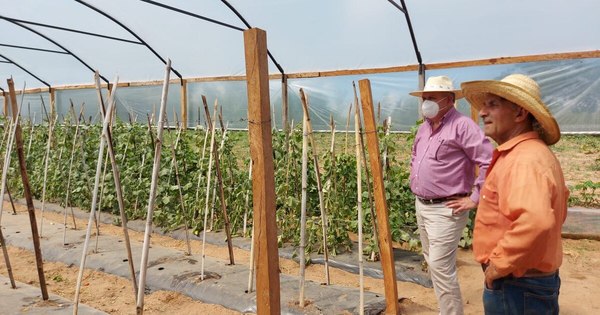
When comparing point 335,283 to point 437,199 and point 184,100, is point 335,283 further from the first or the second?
point 184,100

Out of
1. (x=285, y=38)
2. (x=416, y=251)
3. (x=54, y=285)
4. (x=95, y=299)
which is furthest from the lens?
(x=285, y=38)

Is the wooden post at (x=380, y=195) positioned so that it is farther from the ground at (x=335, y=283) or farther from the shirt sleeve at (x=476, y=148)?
the shirt sleeve at (x=476, y=148)

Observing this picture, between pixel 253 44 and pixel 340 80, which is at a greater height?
A: pixel 340 80

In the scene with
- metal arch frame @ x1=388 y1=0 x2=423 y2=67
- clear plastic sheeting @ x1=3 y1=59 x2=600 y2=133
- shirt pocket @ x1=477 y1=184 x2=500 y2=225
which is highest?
metal arch frame @ x1=388 y1=0 x2=423 y2=67

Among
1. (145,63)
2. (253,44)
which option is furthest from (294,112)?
(253,44)

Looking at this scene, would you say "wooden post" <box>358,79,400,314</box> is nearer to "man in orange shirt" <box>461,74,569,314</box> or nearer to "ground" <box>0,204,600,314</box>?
"ground" <box>0,204,600,314</box>

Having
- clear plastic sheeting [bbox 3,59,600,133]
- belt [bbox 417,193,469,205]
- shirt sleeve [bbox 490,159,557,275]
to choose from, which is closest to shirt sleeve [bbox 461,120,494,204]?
belt [bbox 417,193,469,205]

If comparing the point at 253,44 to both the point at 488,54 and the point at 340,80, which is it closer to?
the point at 488,54

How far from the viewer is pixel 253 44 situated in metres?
1.78

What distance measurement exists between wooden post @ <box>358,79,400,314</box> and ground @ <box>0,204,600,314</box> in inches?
10.7

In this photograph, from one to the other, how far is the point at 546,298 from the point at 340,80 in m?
6.83

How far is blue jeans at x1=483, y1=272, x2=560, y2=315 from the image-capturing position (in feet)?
5.34

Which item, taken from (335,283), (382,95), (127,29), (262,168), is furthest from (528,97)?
(127,29)

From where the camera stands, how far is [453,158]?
2.73 metres
